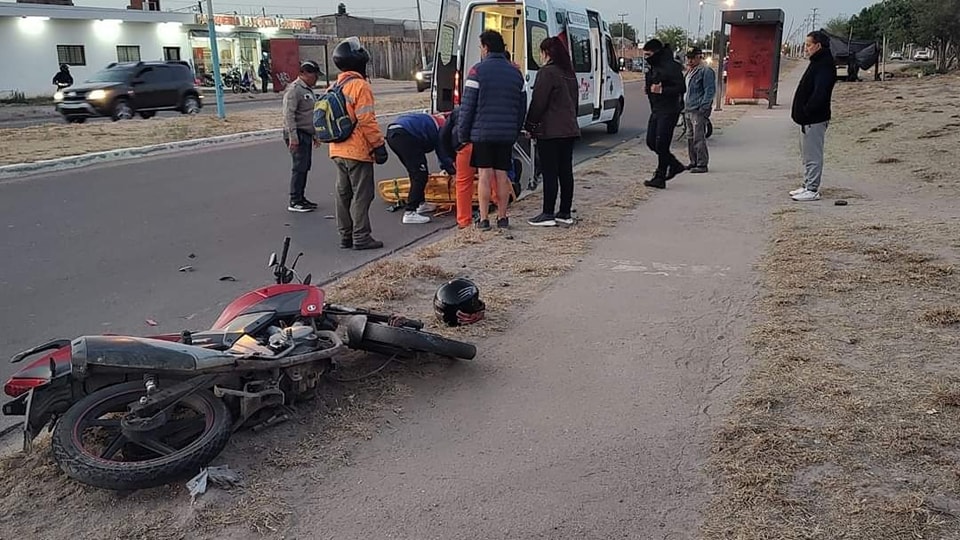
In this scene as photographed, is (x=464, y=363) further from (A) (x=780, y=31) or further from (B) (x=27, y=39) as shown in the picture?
(B) (x=27, y=39)

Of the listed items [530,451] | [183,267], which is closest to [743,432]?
[530,451]

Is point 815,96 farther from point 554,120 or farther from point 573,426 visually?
point 573,426

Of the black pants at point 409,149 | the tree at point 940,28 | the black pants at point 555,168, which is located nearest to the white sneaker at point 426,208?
the black pants at point 409,149

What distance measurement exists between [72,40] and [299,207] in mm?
32254

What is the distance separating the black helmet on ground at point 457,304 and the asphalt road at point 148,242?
158cm

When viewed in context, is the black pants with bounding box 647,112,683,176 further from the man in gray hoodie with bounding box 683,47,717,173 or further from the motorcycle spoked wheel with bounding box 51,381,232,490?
the motorcycle spoked wheel with bounding box 51,381,232,490

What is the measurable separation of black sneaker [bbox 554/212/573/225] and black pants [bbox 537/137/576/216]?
0.34ft

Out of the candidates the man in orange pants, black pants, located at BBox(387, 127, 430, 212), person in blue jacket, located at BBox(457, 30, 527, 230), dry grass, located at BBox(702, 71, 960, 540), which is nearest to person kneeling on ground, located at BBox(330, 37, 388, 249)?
person in blue jacket, located at BBox(457, 30, 527, 230)

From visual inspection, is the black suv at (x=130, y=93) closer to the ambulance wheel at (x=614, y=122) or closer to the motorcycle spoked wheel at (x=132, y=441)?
the ambulance wheel at (x=614, y=122)

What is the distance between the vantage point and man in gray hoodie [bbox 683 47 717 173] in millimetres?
11336

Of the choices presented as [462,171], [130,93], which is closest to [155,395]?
[462,171]

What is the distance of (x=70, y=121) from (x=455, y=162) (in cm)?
1663

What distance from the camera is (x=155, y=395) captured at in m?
3.15

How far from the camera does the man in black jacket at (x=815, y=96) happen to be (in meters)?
8.36
